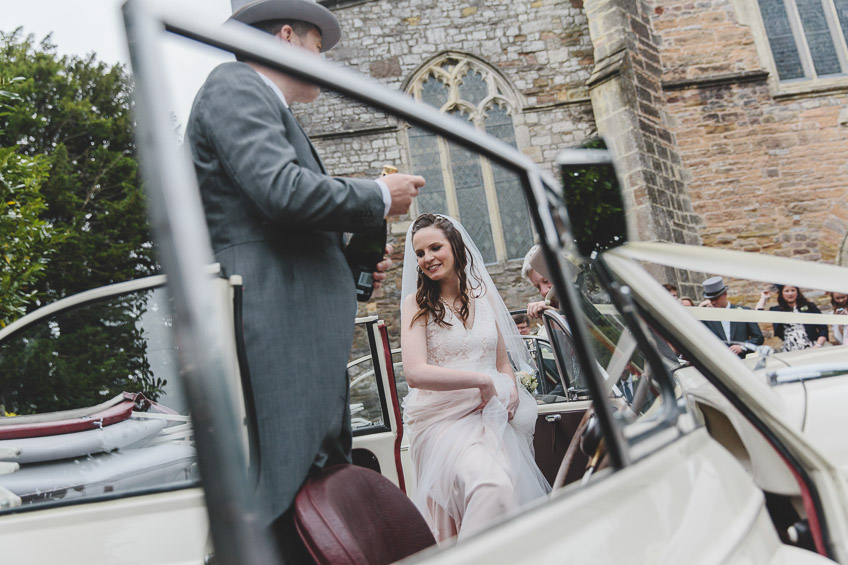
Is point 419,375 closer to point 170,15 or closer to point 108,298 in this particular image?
point 108,298

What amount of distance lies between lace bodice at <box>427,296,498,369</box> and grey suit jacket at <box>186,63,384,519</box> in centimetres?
131

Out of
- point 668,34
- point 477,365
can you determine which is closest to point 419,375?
point 477,365

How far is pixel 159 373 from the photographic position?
1.94 metres

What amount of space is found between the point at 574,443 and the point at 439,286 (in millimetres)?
1176

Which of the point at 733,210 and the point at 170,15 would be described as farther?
the point at 733,210

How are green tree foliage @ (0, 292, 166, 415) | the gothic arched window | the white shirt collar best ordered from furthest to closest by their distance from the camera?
the gothic arched window
green tree foliage @ (0, 292, 166, 415)
the white shirt collar

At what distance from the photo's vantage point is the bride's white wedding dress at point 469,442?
6.55 feet

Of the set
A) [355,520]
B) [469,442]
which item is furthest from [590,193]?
[469,442]

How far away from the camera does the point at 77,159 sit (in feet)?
7.47

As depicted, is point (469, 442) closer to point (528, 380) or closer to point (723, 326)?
point (528, 380)

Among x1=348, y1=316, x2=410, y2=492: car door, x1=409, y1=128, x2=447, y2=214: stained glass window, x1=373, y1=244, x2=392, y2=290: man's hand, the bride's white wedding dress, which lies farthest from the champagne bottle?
x1=409, y1=128, x2=447, y2=214: stained glass window

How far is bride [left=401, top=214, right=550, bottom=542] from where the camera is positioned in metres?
2.19

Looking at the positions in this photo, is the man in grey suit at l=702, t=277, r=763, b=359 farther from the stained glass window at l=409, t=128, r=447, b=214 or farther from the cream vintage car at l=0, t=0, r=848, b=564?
the stained glass window at l=409, t=128, r=447, b=214

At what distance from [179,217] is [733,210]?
42.8 ft
